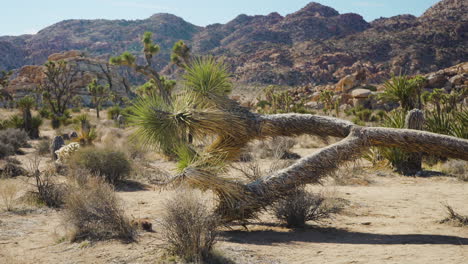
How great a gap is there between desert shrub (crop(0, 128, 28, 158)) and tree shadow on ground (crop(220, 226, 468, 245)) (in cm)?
1226

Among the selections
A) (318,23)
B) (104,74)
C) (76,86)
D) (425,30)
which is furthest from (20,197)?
(318,23)

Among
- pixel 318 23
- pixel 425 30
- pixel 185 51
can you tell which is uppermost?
pixel 318 23

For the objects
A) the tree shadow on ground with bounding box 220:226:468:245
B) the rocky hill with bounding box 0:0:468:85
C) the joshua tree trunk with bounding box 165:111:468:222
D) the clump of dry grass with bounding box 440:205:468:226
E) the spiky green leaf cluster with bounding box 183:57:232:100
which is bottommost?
the tree shadow on ground with bounding box 220:226:468:245

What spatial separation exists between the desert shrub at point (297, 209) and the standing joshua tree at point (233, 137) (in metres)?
→ 0.46

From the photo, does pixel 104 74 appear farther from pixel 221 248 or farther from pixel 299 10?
pixel 299 10

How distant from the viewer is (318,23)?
13975 centimetres

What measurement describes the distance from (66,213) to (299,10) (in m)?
164

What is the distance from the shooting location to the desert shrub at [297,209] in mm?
6625

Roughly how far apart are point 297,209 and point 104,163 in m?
6.41

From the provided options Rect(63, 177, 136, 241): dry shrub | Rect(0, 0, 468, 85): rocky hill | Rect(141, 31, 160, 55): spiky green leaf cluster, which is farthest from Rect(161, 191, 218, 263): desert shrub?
Rect(0, 0, 468, 85): rocky hill

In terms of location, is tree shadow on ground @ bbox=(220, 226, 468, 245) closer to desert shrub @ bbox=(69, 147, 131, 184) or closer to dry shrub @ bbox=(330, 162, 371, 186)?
dry shrub @ bbox=(330, 162, 371, 186)

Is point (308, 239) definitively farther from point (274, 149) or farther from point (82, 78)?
point (82, 78)

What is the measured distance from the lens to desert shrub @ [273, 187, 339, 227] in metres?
6.62

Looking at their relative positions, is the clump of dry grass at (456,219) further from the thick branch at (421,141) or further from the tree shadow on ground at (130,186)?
the tree shadow on ground at (130,186)
